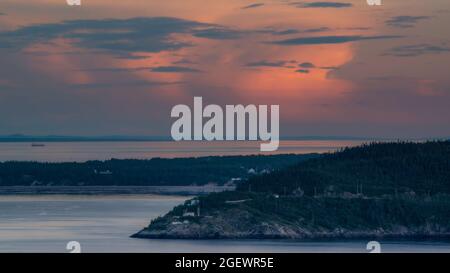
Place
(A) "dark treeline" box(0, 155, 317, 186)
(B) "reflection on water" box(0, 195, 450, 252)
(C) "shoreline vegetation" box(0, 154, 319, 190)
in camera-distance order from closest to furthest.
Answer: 1. (B) "reflection on water" box(0, 195, 450, 252)
2. (C) "shoreline vegetation" box(0, 154, 319, 190)
3. (A) "dark treeline" box(0, 155, 317, 186)

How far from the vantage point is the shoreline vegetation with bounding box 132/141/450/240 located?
86000 mm

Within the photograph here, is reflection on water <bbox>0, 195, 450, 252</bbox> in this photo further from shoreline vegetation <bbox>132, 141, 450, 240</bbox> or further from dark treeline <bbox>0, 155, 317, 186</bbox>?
dark treeline <bbox>0, 155, 317, 186</bbox>

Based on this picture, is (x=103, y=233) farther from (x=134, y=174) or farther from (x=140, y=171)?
(x=140, y=171)

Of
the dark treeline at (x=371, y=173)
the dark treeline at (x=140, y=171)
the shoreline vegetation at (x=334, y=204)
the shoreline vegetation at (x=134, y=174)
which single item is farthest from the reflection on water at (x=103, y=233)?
the dark treeline at (x=140, y=171)

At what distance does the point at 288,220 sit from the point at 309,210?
3646mm

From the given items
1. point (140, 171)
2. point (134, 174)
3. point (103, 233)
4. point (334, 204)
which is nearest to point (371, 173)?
point (334, 204)

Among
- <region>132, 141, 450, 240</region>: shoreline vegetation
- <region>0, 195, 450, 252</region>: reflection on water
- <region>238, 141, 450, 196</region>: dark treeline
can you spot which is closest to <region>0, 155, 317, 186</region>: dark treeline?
<region>0, 195, 450, 252</region>: reflection on water

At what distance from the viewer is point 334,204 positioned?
313 feet

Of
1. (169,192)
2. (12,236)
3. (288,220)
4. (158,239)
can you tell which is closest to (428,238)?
(288,220)

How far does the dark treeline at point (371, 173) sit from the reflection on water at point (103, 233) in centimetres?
1236

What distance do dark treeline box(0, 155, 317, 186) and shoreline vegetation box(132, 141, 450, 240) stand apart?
5753 cm

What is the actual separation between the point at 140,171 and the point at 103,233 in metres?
95.7

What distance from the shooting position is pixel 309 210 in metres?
92.5
